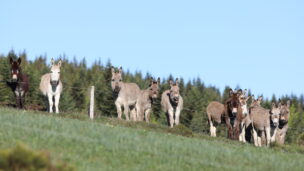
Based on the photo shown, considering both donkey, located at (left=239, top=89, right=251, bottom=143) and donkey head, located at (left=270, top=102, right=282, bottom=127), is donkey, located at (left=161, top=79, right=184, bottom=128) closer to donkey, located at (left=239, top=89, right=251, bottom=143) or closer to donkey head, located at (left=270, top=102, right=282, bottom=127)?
donkey, located at (left=239, top=89, right=251, bottom=143)

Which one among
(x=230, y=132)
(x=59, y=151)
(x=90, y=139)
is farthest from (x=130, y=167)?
(x=230, y=132)

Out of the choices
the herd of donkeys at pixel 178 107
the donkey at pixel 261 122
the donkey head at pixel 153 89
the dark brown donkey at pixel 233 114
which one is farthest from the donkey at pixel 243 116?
the donkey head at pixel 153 89

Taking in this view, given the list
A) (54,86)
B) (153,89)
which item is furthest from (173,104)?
(54,86)

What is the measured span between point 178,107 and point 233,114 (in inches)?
160

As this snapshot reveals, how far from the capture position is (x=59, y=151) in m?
16.4

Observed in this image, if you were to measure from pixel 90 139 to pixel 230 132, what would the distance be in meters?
15.3

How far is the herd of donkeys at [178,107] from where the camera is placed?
106ft

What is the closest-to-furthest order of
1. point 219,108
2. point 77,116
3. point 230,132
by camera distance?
point 77,116
point 230,132
point 219,108

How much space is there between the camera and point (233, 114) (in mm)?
32375

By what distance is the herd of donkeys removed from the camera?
3234 cm

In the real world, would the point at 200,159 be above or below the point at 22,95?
below

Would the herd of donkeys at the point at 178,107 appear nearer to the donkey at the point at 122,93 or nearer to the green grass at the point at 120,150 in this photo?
the donkey at the point at 122,93

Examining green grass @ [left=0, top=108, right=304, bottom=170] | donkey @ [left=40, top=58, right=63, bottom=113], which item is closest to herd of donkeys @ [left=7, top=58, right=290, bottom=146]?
donkey @ [left=40, top=58, right=63, bottom=113]

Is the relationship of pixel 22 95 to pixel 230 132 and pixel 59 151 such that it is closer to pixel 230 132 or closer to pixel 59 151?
pixel 230 132
